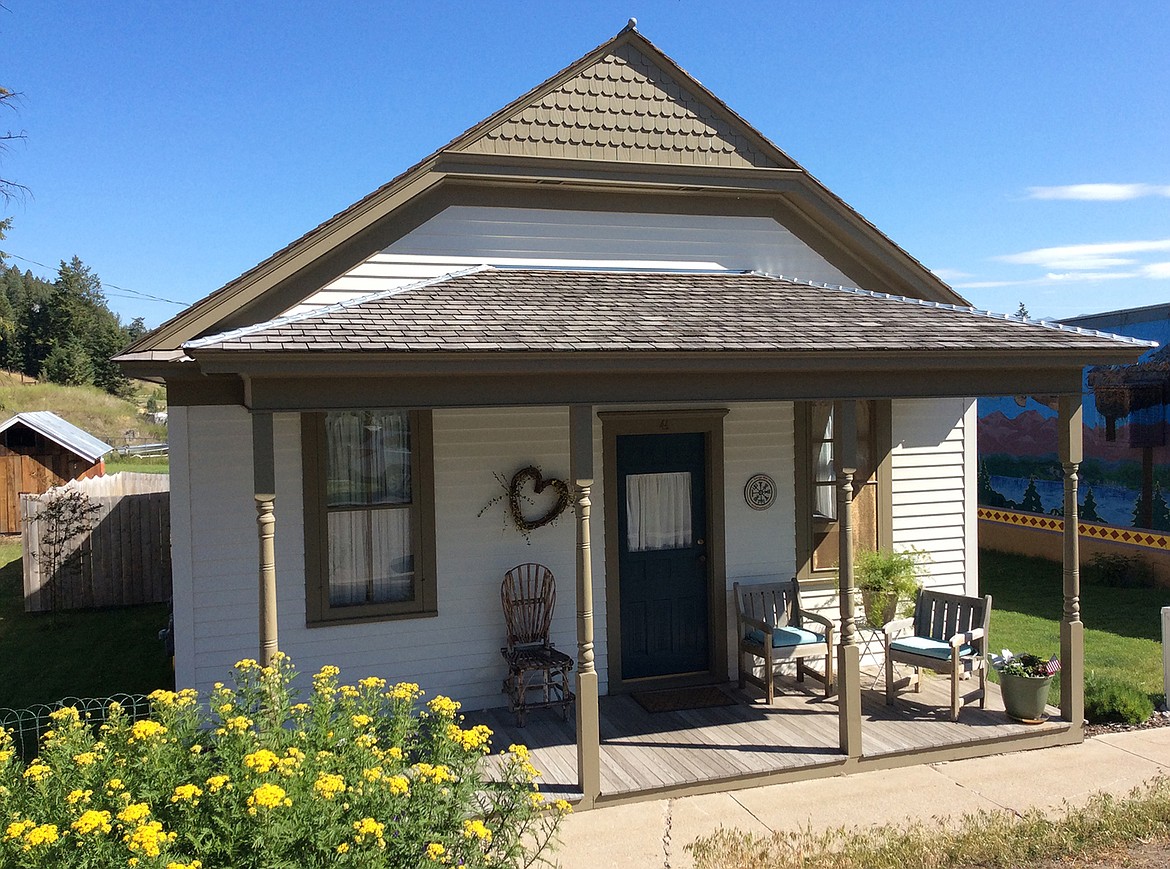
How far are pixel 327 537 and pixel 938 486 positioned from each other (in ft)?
21.1

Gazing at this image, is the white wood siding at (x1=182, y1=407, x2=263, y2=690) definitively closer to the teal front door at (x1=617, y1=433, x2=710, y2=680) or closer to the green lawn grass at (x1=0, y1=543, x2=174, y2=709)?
the green lawn grass at (x1=0, y1=543, x2=174, y2=709)

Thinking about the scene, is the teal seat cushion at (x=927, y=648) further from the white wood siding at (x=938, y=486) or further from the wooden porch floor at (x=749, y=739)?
the white wood siding at (x=938, y=486)

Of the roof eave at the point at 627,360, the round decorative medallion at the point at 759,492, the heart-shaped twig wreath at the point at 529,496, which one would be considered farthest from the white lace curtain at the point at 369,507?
the round decorative medallion at the point at 759,492

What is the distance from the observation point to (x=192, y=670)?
24.9 ft

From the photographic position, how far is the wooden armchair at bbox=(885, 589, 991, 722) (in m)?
8.02

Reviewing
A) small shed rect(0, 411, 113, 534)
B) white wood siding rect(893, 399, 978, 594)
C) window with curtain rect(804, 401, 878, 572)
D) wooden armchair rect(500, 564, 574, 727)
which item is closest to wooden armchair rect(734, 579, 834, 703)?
window with curtain rect(804, 401, 878, 572)

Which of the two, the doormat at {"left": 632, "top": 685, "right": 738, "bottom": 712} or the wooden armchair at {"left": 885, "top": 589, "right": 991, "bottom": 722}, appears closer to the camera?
the wooden armchair at {"left": 885, "top": 589, "right": 991, "bottom": 722}

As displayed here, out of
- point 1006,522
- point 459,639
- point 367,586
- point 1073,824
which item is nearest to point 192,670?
point 367,586

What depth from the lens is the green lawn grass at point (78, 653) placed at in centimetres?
943

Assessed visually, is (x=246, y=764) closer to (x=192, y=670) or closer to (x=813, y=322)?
(x=192, y=670)

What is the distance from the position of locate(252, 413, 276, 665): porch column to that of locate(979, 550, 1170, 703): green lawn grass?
6884mm

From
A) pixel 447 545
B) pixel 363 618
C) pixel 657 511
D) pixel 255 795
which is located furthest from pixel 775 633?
pixel 255 795

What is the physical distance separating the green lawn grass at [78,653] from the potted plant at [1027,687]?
26.0ft

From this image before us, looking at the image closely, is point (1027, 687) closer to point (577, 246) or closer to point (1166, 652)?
point (1166, 652)
